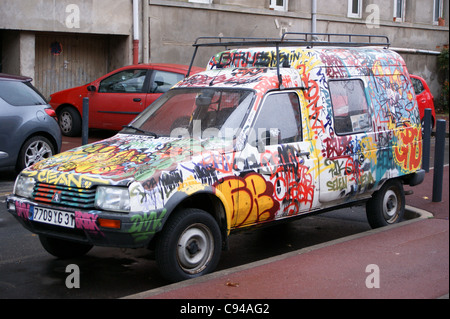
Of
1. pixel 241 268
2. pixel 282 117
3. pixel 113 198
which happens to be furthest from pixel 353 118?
pixel 113 198

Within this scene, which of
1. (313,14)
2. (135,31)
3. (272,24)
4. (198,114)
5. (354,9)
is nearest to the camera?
(198,114)

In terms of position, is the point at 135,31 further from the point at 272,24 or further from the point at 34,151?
the point at 34,151

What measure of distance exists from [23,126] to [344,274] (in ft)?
21.4

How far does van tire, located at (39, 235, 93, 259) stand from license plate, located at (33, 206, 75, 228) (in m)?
0.77

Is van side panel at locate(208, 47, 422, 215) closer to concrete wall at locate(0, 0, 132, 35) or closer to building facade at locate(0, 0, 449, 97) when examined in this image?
building facade at locate(0, 0, 449, 97)

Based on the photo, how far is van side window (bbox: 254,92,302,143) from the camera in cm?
664

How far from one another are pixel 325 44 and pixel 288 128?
167 cm

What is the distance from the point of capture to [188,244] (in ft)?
19.4

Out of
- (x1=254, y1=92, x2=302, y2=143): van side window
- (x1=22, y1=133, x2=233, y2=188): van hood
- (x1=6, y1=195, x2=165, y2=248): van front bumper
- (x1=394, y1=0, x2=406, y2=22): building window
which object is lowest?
(x1=6, y1=195, x2=165, y2=248): van front bumper

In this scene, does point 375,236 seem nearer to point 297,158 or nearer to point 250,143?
point 297,158

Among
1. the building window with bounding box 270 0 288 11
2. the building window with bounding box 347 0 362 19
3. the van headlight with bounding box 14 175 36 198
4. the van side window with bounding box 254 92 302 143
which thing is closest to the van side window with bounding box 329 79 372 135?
the van side window with bounding box 254 92 302 143

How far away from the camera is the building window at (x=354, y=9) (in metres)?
24.4

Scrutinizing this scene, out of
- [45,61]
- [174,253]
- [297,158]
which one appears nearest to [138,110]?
[45,61]

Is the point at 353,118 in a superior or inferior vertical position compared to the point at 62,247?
superior
